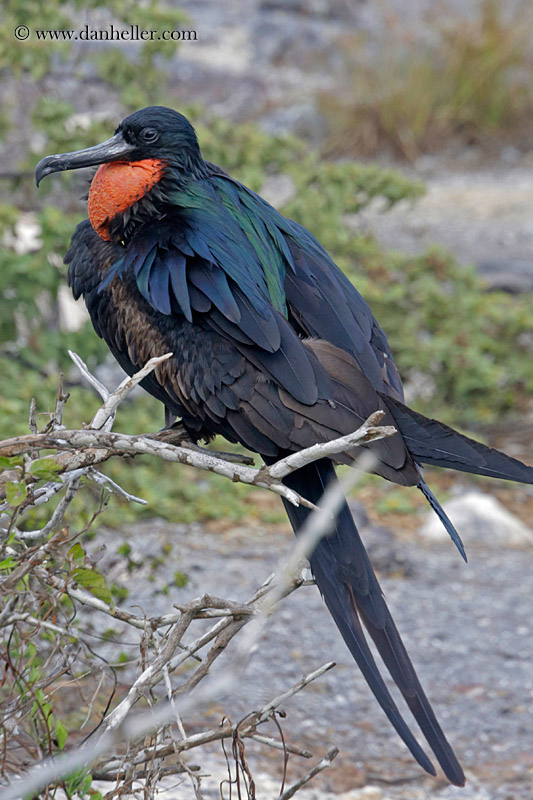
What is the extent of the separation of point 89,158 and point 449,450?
0.83 metres

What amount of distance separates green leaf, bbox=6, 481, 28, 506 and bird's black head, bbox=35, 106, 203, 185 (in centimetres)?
71

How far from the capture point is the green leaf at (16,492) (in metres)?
1.30

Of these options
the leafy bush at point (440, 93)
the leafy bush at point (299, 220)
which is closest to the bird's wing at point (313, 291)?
the leafy bush at point (299, 220)

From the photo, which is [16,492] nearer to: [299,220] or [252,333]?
[252,333]

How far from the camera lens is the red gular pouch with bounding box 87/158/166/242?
181 centimetres

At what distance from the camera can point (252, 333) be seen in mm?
1638

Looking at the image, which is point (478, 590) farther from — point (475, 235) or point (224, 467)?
point (475, 235)

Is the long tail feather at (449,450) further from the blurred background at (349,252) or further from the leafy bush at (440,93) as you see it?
the leafy bush at (440,93)

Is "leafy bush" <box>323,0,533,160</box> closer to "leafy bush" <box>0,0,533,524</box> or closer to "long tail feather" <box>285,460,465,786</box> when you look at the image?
"leafy bush" <box>0,0,533,524</box>

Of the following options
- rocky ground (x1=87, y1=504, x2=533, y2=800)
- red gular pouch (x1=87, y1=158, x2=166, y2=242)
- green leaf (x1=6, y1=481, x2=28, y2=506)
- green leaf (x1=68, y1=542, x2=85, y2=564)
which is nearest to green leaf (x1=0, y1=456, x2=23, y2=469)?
green leaf (x1=6, y1=481, x2=28, y2=506)

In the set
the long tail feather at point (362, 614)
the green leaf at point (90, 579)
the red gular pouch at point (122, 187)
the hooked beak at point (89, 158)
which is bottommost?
the long tail feather at point (362, 614)

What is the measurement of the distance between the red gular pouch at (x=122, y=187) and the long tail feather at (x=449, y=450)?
590 mm

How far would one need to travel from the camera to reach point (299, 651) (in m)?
2.88

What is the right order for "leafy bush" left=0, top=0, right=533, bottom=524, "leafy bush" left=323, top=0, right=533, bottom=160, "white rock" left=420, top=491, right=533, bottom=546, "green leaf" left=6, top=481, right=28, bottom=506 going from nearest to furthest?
"green leaf" left=6, top=481, right=28, bottom=506 → "leafy bush" left=0, top=0, right=533, bottom=524 → "white rock" left=420, top=491, right=533, bottom=546 → "leafy bush" left=323, top=0, right=533, bottom=160
